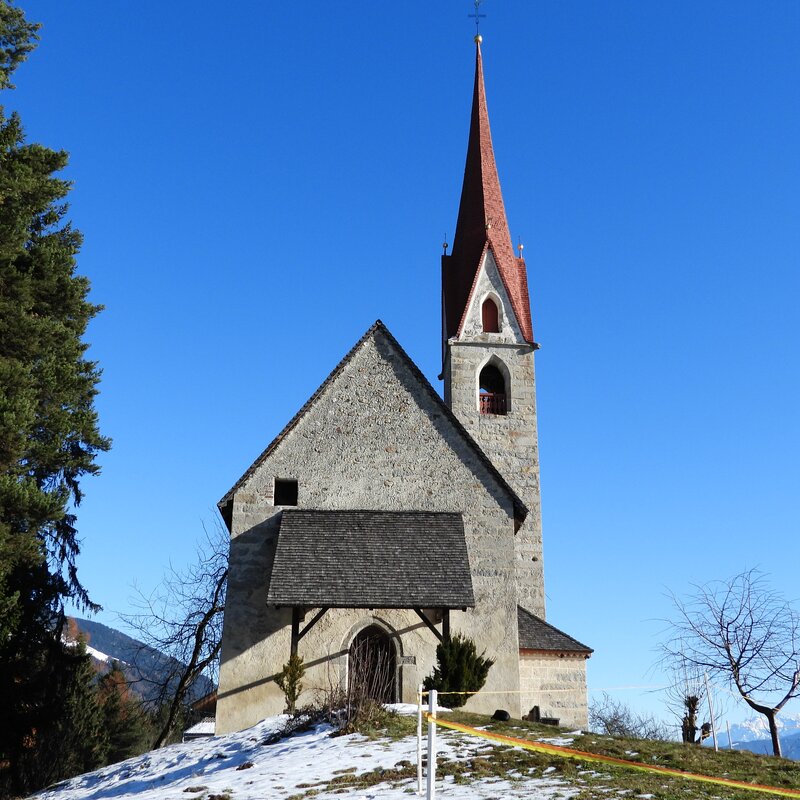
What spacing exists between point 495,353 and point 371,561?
14411mm

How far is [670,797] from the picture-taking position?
961 centimetres

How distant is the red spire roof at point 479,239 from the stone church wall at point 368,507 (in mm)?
11572

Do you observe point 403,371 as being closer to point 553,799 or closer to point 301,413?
point 301,413

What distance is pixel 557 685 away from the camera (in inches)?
898

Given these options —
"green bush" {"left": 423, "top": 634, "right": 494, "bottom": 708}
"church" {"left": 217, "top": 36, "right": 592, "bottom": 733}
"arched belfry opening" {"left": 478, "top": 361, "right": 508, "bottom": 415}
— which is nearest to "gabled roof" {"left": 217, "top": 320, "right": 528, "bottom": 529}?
"church" {"left": 217, "top": 36, "right": 592, "bottom": 733}

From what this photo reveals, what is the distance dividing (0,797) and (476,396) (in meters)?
18.2

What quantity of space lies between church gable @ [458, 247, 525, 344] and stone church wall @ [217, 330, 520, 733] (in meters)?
10.8

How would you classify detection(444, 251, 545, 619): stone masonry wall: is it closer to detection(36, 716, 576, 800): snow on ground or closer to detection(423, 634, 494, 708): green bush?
detection(423, 634, 494, 708): green bush

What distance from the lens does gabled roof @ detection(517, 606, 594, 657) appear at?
22922 mm

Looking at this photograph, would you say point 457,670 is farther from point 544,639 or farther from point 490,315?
point 490,315

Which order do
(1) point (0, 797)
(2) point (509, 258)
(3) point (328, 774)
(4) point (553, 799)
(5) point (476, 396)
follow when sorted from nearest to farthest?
1. (4) point (553, 799)
2. (3) point (328, 774)
3. (1) point (0, 797)
4. (5) point (476, 396)
5. (2) point (509, 258)

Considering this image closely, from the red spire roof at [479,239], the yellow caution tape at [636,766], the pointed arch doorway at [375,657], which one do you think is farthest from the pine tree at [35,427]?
the red spire roof at [479,239]

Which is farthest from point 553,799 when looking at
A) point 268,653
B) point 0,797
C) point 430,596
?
point 0,797

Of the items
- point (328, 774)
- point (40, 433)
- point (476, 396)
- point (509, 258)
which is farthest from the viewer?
point (509, 258)
